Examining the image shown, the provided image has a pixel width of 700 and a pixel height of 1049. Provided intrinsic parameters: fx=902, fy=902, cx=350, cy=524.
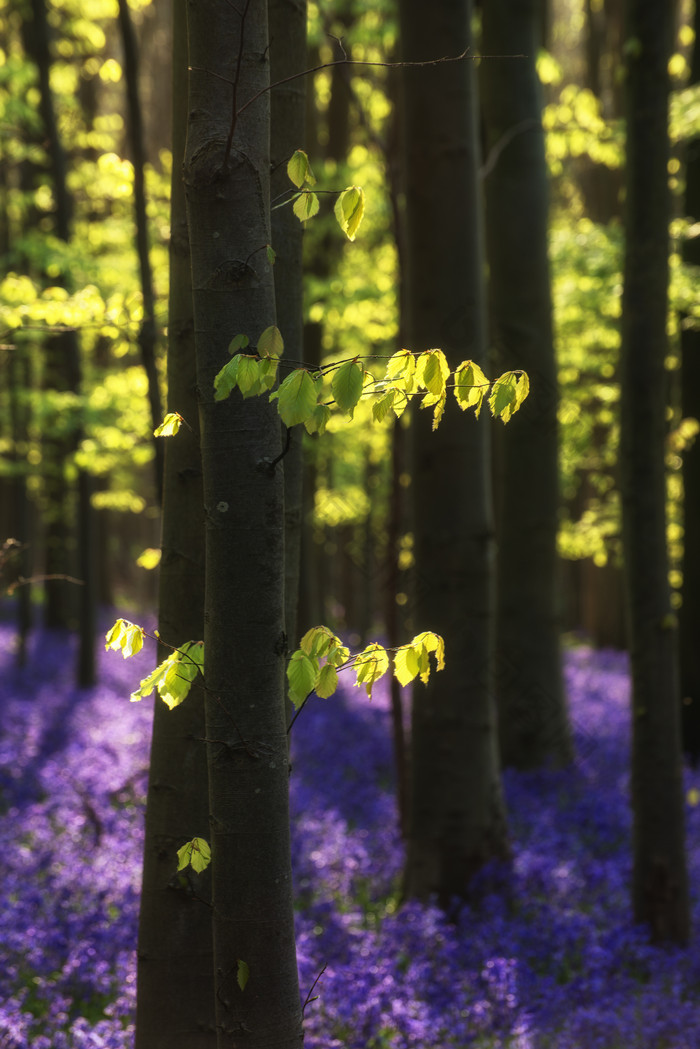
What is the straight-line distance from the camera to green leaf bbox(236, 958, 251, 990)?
2.15 metres

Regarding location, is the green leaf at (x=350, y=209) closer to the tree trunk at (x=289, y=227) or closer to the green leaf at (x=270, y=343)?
the green leaf at (x=270, y=343)

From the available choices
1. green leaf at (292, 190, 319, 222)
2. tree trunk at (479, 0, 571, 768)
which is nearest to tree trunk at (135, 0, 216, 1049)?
green leaf at (292, 190, 319, 222)

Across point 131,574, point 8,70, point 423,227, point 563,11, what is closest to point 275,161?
point 423,227

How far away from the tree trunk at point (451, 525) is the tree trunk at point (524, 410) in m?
2.60

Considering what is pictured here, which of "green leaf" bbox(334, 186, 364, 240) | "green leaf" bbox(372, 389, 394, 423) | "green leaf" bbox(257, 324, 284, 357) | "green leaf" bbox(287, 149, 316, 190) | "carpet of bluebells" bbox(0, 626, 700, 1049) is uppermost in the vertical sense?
"green leaf" bbox(287, 149, 316, 190)

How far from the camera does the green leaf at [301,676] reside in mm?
2100

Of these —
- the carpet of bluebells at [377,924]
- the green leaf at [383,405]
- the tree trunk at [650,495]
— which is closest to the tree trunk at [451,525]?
the carpet of bluebells at [377,924]

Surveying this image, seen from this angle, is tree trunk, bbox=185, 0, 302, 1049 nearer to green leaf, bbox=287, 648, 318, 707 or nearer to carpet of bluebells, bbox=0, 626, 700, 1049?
green leaf, bbox=287, 648, 318, 707

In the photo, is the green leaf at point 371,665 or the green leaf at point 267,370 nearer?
the green leaf at point 267,370

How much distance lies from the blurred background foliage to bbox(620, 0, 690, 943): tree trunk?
1256 millimetres

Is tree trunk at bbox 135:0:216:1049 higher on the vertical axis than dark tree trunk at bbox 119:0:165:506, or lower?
lower

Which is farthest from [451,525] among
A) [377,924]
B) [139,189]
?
[139,189]

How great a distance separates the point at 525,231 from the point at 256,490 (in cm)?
691

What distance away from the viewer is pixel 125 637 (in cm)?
227
